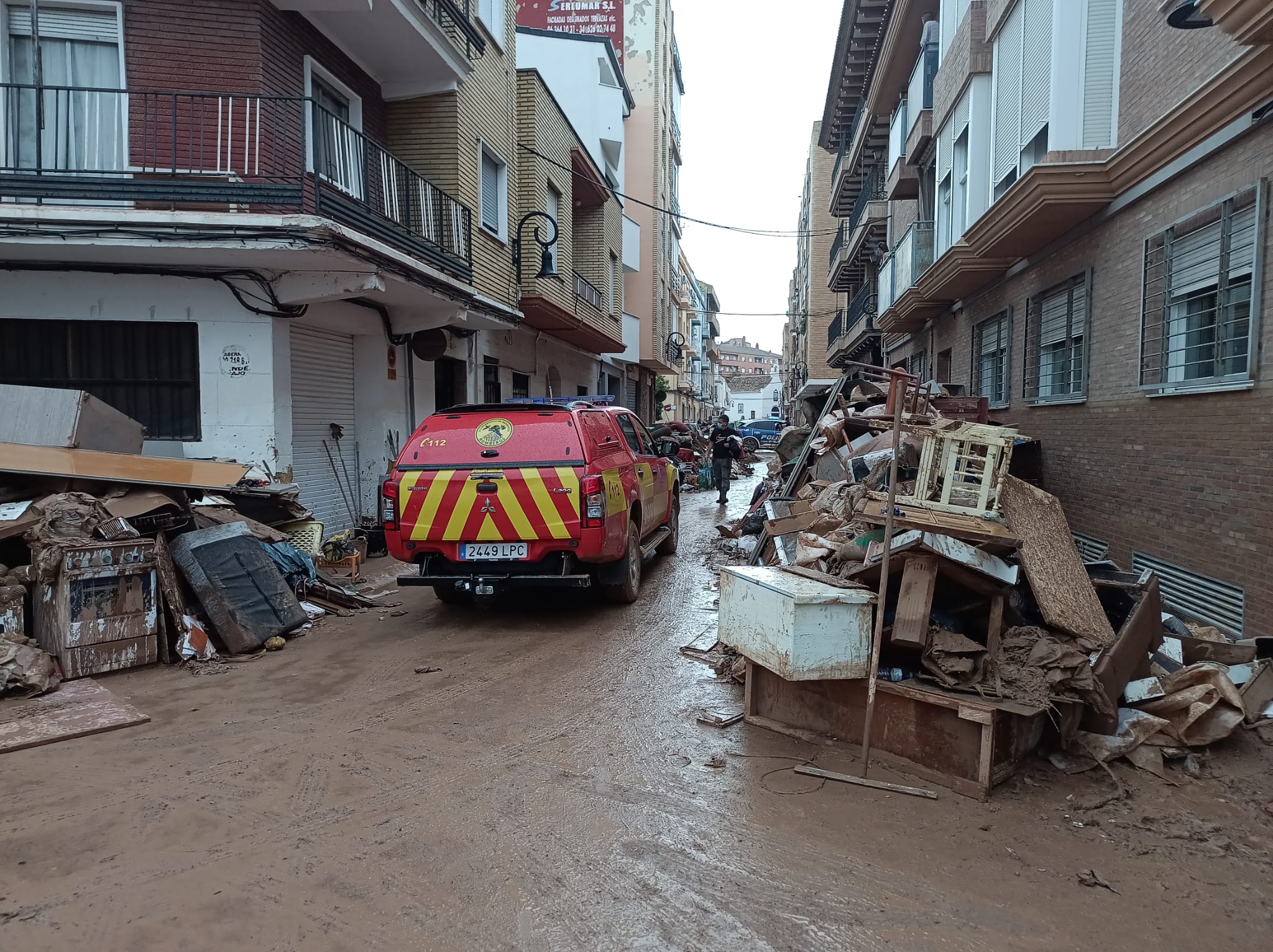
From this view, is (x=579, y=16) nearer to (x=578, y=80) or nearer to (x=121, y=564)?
(x=578, y=80)

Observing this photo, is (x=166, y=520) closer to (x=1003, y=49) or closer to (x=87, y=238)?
(x=87, y=238)

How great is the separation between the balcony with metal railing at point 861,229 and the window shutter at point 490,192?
11055 mm

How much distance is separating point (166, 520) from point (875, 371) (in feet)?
18.7

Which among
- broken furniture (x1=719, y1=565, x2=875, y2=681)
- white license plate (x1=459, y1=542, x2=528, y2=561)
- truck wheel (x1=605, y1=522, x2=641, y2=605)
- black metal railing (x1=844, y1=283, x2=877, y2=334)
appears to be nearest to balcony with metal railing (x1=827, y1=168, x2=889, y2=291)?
black metal railing (x1=844, y1=283, x2=877, y2=334)

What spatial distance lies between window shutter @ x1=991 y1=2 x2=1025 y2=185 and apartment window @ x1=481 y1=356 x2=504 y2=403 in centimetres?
880

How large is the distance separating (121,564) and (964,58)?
38.2 ft

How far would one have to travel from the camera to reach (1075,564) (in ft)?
15.6

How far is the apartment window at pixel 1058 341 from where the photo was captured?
8750 millimetres

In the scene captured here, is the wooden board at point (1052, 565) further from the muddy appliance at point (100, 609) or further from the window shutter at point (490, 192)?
the window shutter at point (490, 192)

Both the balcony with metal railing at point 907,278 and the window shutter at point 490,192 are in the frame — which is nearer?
the window shutter at point 490,192

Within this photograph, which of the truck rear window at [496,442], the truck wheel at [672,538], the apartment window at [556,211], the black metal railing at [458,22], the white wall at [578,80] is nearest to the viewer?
the truck rear window at [496,442]

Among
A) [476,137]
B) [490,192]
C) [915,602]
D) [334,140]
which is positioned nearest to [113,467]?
[334,140]

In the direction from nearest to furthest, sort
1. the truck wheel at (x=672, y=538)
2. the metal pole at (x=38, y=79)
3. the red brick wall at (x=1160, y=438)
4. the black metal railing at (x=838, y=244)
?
the red brick wall at (x=1160, y=438) → the metal pole at (x=38, y=79) → the truck wheel at (x=672, y=538) → the black metal railing at (x=838, y=244)

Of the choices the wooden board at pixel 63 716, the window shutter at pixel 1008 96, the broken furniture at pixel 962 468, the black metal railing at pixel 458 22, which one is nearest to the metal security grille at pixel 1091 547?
the broken furniture at pixel 962 468
